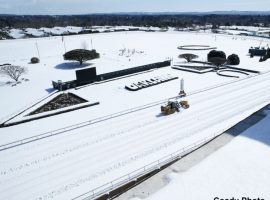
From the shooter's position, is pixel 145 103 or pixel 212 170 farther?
pixel 145 103

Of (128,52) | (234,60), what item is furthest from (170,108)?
(128,52)

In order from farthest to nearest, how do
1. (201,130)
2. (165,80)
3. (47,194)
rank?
(165,80), (201,130), (47,194)

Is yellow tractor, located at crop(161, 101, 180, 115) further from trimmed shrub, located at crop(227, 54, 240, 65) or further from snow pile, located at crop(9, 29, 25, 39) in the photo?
snow pile, located at crop(9, 29, 25, 39)

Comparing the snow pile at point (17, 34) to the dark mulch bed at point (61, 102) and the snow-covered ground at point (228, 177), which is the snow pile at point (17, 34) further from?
the snow-covered ground at point (228, 177)

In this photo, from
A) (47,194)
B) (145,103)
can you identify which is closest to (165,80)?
(145,103)

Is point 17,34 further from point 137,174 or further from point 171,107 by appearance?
Answer: point 137,174

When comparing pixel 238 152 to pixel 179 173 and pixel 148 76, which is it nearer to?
pixel 179 173
